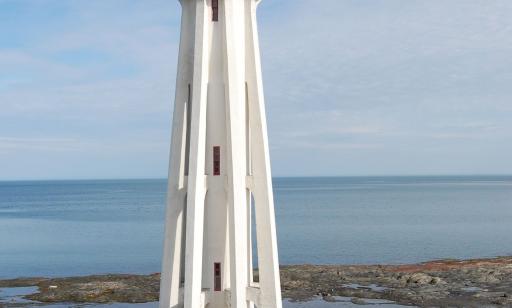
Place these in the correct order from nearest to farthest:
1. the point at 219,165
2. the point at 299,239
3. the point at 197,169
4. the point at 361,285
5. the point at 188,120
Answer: the point at 197,169
the point at 219,165
the point at 188,120
the point at 361,285
the point at 299,239

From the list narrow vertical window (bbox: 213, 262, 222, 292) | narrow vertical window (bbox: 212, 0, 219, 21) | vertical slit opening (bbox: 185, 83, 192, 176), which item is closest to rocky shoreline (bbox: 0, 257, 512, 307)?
narrow vertical window (bbox: 213, 262, 222, 292)

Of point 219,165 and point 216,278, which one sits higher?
point 219,165

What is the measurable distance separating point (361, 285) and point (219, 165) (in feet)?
100

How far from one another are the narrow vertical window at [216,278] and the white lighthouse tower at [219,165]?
0.03 metres

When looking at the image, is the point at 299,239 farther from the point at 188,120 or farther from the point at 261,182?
the point at 261,182

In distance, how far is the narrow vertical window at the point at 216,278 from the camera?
→ 21.0 meters

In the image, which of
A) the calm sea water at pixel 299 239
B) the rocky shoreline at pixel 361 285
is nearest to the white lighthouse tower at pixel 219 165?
the rocky shoreline at pixel 361 285

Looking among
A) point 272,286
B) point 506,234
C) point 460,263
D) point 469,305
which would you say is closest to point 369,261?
point 460,263

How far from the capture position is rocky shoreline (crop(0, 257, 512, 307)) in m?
43.1

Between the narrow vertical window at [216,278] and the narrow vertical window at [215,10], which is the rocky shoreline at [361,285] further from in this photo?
the narrow vertical window at [215,10]

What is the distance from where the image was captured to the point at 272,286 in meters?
20.7

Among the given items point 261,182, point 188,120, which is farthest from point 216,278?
point 188,120

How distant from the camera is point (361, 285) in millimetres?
48281

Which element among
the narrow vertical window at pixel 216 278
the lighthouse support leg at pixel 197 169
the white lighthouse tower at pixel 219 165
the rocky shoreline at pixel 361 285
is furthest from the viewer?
the rocky shoreline at pixel 361 285
